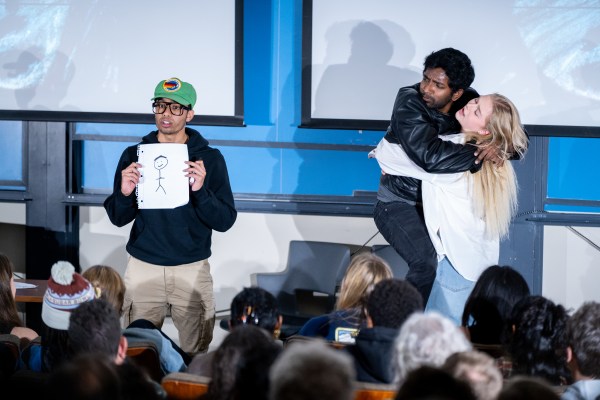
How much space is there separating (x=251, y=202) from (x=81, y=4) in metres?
1.71

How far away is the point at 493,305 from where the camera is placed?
3.40 meters

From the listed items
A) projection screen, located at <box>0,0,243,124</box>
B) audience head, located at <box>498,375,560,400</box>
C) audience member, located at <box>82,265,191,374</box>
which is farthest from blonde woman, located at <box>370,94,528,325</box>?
audience head, located at <box>498,375,560,400</box>

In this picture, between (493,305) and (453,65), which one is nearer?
(493,305)

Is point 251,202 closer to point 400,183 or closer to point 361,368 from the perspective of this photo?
point 400,183

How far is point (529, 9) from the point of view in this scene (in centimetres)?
535

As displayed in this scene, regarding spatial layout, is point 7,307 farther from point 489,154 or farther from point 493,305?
point 489,154

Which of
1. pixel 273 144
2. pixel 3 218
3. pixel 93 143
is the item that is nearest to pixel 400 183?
pixel 273 144

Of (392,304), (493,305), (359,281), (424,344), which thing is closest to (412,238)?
(359,281)

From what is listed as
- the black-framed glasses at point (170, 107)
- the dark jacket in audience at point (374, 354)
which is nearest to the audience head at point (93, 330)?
the dark jacket in audience at point (374, 354)

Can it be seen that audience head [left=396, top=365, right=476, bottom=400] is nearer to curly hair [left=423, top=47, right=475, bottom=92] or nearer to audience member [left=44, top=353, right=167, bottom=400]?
audience member [left=44, top=353, right=167, bottom=400]

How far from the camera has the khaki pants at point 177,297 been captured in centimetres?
430

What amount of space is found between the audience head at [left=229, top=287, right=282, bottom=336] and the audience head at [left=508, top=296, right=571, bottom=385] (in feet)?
2.66

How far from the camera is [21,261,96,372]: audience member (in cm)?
279

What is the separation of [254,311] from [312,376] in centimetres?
102
